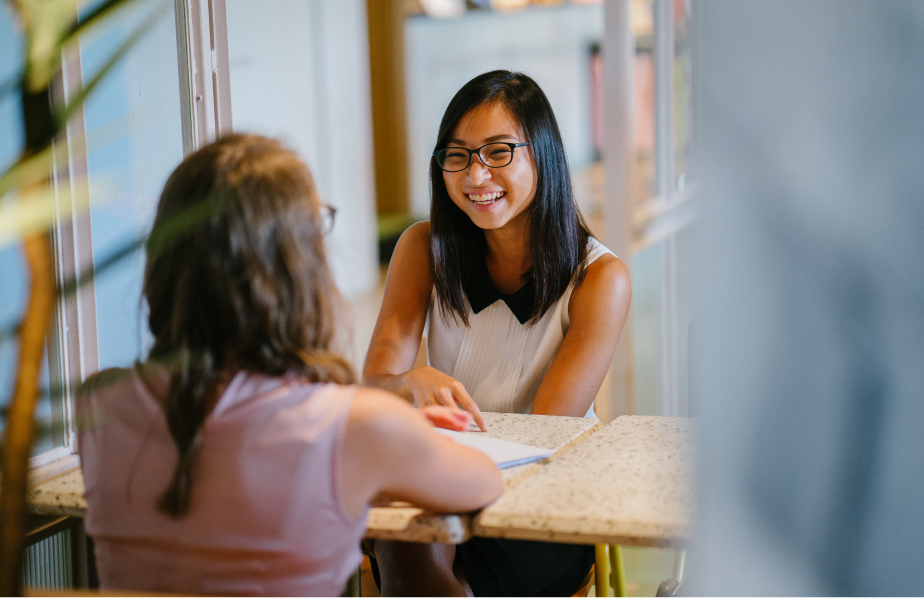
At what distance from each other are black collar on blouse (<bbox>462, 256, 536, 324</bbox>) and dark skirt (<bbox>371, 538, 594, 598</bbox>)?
541 millimetres

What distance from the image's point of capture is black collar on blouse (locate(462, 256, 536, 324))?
5.66ft

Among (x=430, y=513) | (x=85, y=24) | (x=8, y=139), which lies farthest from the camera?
(x=8, y=139)

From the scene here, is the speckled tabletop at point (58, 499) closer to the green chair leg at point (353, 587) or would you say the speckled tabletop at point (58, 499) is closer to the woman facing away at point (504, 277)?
the green chair leg at point (353, 587)

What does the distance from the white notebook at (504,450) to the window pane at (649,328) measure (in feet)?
7.01

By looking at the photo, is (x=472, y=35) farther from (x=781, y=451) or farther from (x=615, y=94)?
(x=781, y=451)

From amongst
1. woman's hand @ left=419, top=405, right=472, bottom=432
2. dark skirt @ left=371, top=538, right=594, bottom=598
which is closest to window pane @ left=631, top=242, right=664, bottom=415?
dark skirt @ left=371, top=538, right=594, bottom=598

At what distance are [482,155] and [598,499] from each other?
96 centimetres

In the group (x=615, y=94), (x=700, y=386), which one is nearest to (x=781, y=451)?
(x=700, y=386)

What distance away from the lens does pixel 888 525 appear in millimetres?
159

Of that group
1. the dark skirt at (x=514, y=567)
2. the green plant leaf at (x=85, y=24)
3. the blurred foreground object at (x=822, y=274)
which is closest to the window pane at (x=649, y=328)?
the dark skirt at (x=514, y=567)

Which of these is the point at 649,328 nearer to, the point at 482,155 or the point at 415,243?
the point at 415,243

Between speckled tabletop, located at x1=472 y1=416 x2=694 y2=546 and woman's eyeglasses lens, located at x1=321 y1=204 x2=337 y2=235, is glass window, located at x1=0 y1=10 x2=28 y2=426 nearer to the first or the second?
woman's eyeglasses lens, located at x1=321 y1=204 x2=337 y2=235

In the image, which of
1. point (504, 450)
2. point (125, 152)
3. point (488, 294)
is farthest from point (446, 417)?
point (125, 152)

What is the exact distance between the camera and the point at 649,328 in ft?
10.9
